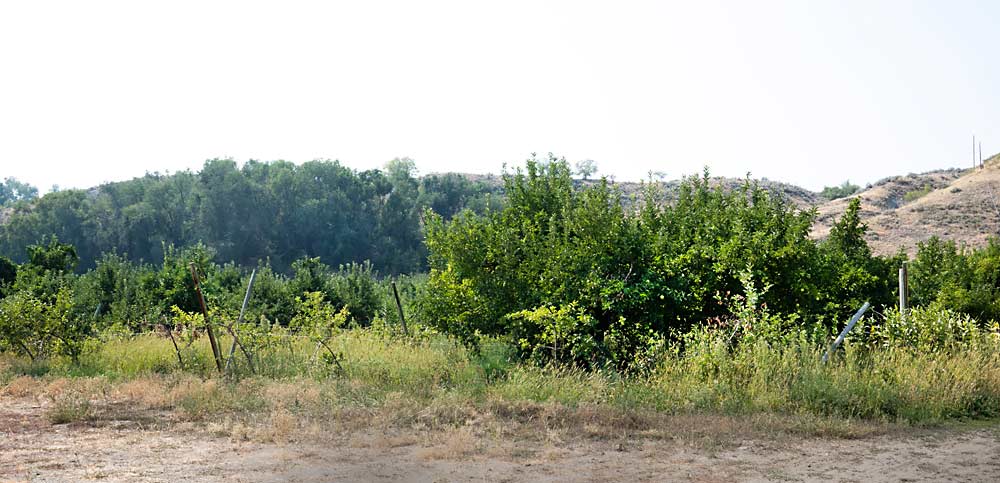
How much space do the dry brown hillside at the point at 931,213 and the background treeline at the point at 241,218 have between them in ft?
95.9

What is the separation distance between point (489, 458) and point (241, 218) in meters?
65.4

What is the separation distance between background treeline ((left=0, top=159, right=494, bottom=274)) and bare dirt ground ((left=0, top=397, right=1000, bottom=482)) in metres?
59.3

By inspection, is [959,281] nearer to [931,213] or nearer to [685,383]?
[685,383]

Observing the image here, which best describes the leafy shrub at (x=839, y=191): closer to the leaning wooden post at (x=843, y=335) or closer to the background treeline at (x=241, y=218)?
the background treeline at (x=241, y=218)

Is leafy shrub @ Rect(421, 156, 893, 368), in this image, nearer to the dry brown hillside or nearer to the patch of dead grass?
the patch of dead grass

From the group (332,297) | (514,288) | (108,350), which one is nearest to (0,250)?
(332,297)

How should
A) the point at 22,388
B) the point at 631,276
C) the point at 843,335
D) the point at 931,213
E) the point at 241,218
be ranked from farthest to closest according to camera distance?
the point at 241,218 < the point at 931,213 < the point at 22,388 < the point at 631,276 < the point at 843,335

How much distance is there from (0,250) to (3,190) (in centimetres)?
8100

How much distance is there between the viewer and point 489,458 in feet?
26.2

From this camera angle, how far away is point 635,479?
7.26 metres

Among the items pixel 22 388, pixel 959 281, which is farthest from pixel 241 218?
pixel 959 281

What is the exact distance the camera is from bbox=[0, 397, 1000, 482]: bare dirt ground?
7402 mm

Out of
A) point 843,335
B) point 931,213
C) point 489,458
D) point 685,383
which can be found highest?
point 931,213

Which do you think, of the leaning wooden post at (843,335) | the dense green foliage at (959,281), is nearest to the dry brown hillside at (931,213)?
the dense green foliage at (959,281)
